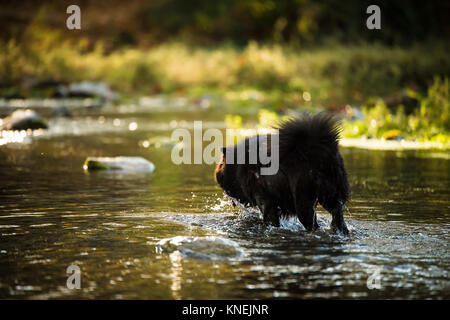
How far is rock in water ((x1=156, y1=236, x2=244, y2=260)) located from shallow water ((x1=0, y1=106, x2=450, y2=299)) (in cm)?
1

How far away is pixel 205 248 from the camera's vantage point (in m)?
7.86

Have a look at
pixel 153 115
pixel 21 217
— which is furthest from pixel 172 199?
pixel 153 115

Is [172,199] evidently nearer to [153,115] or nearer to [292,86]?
[153,115]

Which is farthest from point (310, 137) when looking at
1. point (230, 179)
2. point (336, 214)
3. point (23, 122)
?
point (23, 122)

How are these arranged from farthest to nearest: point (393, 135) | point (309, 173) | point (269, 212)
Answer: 1. point (393, 135)
2. point (269, 212)
3. point (309, 173)

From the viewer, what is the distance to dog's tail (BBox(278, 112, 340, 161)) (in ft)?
27.3

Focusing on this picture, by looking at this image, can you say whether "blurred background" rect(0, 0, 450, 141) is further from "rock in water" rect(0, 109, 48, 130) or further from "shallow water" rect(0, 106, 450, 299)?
"rock in water" rect(0, 109, 48, 130)

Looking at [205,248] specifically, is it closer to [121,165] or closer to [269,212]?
[269,212]

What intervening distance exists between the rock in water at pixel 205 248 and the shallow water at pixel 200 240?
0.04 feet

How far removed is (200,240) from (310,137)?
1581 millimetres

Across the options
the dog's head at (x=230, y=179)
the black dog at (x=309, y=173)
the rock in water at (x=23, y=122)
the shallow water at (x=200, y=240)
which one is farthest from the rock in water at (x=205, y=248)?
the rock in water at (x=23, y=122)

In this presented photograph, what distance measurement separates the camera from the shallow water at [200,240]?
676cm

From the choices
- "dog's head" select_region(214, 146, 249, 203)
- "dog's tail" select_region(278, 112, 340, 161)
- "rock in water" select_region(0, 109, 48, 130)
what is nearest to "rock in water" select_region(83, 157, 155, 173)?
"dog's head" select_region(214, 146, 249, 203)

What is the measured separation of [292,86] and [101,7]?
60.9 m
